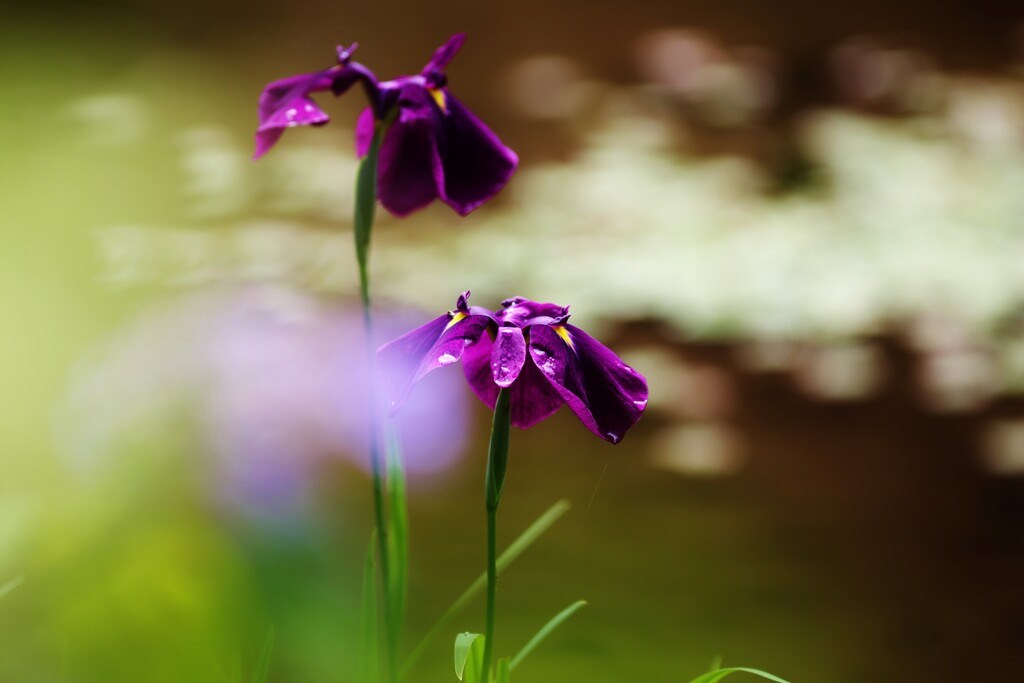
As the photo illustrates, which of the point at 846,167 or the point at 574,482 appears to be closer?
the point at 574,482

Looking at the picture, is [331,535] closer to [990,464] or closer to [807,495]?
[807,495]

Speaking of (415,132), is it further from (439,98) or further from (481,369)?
(481,369)

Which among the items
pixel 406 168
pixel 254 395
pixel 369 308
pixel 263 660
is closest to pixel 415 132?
pixel 406 168

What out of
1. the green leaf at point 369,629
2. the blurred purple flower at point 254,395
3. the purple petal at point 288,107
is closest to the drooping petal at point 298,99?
the purple petal at point 288,107

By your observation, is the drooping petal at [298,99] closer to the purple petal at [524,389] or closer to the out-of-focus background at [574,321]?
the purple petal at [524,389]

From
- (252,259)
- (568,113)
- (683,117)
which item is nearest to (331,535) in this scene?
(252,259)

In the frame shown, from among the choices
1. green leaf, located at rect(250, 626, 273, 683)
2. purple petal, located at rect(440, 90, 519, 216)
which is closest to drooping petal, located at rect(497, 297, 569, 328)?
purple petal, located at rect(440, 90, 519, 216)
